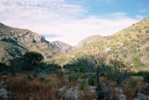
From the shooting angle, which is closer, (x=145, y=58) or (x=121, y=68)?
(x=121, y=68)

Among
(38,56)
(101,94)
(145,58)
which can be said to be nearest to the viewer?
(101,94)

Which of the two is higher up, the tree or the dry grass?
the tree

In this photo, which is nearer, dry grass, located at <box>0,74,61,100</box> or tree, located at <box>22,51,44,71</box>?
dry grass, located at <box>0,74,61,100</box>

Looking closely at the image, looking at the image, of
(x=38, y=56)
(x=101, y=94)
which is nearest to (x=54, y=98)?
(x=101, y=94)

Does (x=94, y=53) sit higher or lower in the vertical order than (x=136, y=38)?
lower

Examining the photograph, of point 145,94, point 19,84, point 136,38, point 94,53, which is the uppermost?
point 136,38

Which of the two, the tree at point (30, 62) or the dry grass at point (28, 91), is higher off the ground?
the tree at point (30, 62)

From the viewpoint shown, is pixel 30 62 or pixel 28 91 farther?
pixel 30 62

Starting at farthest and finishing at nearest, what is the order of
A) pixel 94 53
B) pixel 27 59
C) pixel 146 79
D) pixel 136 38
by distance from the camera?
pixel 136 38 < pixel 27 59 < pixel 146 79 < pixel 94 53

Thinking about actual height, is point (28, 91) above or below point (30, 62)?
below

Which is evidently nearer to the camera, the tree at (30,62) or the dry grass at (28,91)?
the dry grass at (28,91)

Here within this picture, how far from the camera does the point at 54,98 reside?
8.56m

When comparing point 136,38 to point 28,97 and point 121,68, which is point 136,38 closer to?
point 121,68

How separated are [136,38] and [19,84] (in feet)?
343
